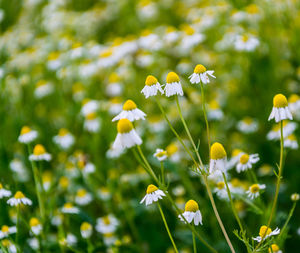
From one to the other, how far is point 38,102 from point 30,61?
0.48 m

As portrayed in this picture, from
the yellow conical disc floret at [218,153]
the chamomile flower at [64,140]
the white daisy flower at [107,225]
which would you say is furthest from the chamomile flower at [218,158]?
the chamomile flower at [64,140]

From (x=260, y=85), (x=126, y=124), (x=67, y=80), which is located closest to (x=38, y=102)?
(x=67, y=80)

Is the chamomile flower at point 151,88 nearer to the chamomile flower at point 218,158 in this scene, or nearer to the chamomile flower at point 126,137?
the chamomile flower at point 126,137

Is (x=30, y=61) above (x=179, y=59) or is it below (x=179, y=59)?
above

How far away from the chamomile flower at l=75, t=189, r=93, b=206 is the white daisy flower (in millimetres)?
248

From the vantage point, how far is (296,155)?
3.12 metres

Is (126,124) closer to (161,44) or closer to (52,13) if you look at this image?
(161,44)

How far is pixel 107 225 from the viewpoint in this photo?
103 inches

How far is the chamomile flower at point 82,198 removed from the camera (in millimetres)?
2836

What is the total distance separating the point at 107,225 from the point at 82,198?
0.35 metres

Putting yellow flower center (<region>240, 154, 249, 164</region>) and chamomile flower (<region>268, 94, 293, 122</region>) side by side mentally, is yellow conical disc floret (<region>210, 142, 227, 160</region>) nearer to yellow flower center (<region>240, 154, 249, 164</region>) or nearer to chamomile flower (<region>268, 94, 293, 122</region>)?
chamomile flower (<region>268, 94, 293, 122</region>)

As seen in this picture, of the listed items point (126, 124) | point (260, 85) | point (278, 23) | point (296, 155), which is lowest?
point (296, 155)

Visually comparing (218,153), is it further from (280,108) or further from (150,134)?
(150,134)

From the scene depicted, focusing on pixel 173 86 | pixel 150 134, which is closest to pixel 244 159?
pixel 173 86
